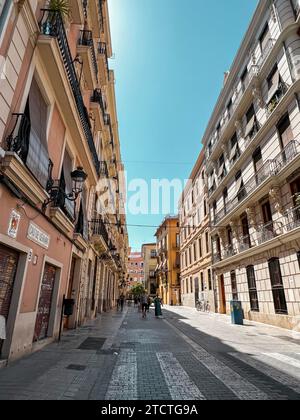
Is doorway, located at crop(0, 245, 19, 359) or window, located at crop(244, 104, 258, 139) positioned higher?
window, located at crop(244, 104, 258, 139)

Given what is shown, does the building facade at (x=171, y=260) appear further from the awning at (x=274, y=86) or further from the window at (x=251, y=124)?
the awning at (x=274, y=86)

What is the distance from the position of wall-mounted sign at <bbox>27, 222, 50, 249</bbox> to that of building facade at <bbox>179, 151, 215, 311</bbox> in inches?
615

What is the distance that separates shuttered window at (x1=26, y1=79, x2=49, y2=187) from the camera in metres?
5.10

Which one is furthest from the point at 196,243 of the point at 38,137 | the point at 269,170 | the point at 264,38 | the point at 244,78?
the point at 38,137

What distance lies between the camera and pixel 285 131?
12.5 m

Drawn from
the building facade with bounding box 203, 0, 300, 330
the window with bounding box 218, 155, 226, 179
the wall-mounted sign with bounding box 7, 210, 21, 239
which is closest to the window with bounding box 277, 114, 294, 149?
the building facade with bounding box 203, 0, 300, 330

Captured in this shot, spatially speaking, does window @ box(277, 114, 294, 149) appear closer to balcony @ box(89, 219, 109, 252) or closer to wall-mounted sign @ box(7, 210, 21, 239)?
balcony @ box(89, 219, 109, 252)

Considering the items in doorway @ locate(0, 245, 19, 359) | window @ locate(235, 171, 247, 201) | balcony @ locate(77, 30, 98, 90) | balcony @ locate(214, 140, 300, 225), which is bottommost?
doorway @ locate(0, 245, 19, 359)

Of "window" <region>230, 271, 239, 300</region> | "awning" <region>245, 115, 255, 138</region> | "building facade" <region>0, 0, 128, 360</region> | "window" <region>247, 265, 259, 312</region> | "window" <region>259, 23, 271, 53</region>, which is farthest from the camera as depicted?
"window" <region>230, 271, 239, 300</region>

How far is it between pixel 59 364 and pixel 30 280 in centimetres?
186

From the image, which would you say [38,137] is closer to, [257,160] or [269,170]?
[269,170]

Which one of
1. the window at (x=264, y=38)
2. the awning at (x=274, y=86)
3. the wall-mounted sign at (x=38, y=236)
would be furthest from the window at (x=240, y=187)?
the wall-mounted sign at (x=38, y=236)

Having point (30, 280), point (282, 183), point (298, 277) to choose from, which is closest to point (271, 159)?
point (282, 183)

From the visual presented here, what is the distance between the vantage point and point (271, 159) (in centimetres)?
1336
